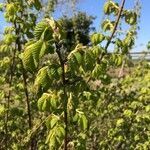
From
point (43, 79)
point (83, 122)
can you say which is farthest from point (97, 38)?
point (43, 79)

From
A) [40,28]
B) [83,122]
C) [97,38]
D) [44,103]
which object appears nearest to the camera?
[40,28]

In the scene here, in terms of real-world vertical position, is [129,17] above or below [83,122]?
above

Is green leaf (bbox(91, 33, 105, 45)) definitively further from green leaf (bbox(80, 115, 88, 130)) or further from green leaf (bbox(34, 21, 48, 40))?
green leaf (bbox(34, 21, 48, 40))

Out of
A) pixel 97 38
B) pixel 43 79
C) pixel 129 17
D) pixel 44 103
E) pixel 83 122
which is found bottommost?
pixel 83 122

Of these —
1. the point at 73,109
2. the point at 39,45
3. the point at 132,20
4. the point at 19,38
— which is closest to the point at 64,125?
the point at 73,109

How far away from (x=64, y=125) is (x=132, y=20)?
6.97 feet

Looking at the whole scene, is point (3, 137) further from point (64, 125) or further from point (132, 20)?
point (64, 125)

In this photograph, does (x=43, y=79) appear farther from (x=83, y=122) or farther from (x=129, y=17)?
(x=129, y=17)

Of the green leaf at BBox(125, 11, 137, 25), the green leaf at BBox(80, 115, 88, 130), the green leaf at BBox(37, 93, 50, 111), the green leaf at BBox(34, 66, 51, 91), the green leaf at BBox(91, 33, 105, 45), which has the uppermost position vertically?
the green leaf at BBox(125, 11, 137, 25)

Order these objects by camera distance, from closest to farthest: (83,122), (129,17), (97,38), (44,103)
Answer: (44,103), (83,122), (97,38), (129,17)

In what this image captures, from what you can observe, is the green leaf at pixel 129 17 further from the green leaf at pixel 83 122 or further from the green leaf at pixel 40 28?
the green leaf at pixel 40 28

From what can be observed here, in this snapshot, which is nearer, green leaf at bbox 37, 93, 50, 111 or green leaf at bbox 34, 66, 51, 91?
green leaf at bbox 34, 66, 51, 91

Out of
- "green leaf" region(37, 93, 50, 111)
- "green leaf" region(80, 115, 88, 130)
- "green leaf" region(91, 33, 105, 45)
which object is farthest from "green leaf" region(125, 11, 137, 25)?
"green leaf" region(37, 93, 50, 111)

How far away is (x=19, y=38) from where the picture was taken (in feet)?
21.5
